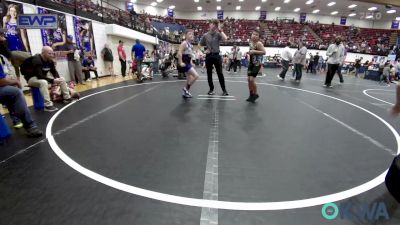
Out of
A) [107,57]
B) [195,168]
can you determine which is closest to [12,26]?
[107,57]

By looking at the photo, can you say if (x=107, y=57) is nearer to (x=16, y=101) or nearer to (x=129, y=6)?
(x=16, y=101)

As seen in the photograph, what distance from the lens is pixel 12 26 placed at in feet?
21.8

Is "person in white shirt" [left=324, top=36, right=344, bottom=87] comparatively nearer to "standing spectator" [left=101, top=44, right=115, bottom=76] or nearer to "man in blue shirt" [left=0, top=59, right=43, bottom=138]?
"standing spectator" [left=101, top=44, right=115, bottom=76]

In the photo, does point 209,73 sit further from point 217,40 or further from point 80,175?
point 80,175

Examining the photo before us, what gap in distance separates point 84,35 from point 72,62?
6.11ft

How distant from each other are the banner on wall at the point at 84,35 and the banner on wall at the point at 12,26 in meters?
2.66

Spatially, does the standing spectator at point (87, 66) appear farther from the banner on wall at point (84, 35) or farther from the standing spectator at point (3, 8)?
the standing spectator at point (3, 8)

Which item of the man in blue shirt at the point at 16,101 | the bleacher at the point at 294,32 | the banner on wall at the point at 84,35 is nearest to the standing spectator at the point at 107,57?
the banner on wall at the point at 84,35

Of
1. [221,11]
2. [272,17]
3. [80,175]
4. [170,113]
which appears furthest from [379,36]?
[80,175]

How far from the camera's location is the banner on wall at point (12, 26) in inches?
254

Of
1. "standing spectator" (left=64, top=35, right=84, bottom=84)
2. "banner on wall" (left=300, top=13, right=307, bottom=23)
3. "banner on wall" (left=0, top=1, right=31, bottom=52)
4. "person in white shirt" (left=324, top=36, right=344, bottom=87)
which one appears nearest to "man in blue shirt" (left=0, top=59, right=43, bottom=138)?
"banner on wall" (left=0, top=1, right=31, bottom=52)

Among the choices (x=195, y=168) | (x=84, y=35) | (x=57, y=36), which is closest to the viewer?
(x=195, y=168)

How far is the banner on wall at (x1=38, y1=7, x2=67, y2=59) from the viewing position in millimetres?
7946

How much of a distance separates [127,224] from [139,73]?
8.66m
